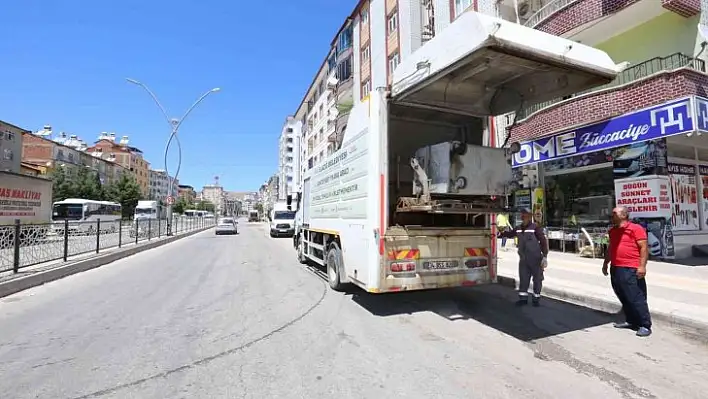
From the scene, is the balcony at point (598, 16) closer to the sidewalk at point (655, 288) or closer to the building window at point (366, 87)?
the sidewalk at point (655, 288)

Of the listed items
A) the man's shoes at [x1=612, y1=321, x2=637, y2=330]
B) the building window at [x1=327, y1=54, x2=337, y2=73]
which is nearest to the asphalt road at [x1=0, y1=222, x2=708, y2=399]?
the man's shoes at [x1=612, y1=321, x2=637, y2=330]

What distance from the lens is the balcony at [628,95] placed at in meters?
9.79

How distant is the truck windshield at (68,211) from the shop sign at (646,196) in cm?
3677

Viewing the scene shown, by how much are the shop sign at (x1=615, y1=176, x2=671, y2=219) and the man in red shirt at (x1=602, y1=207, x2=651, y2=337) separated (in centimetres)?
660

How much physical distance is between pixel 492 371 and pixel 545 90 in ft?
13.6

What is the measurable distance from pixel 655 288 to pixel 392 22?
80.8 ft

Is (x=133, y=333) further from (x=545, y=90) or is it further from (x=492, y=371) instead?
(x=545, y=90)

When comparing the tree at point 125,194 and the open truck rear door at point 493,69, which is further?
the tree at point 125,194

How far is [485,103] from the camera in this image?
6594mm

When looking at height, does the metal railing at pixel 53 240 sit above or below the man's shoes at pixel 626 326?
above

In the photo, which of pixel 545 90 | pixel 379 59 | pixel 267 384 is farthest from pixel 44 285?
pixel 379 59

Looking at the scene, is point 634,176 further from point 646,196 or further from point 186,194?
point 186,194

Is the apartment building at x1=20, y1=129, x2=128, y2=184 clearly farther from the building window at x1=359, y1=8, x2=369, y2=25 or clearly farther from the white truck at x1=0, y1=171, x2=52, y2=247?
the building window at x1=359, y1=8, x2=369, y2=25

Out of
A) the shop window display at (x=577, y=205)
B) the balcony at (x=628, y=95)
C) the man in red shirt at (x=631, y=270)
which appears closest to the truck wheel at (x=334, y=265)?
the man in red shirt at (x=631, y=270)
